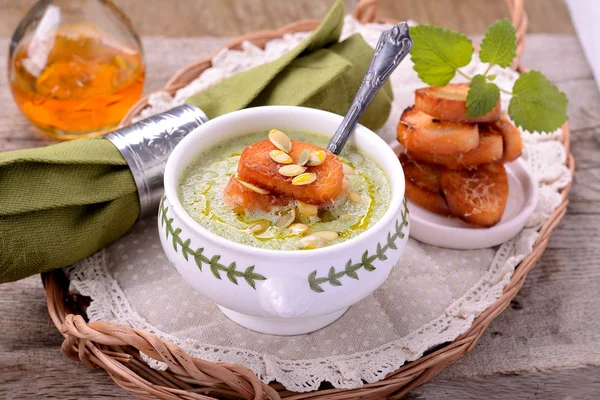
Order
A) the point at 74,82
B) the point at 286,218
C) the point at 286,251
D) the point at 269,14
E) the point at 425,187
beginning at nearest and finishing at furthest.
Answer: the point at 286,251 < the point at 286,218 < the point at 425,187 < the point at 74,82 < the point at 269,14

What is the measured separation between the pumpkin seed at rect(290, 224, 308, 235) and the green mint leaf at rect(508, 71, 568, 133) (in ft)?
1.89

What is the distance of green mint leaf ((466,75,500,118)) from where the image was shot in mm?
1435

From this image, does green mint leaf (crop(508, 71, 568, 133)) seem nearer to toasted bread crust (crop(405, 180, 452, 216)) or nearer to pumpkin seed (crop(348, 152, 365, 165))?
toasted bread crust (crop(405, 180, 452, 216))

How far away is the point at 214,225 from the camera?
1192 millimetres

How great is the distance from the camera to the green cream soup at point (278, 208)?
117 centimetres

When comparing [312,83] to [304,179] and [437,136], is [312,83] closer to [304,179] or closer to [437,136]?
[437,136]

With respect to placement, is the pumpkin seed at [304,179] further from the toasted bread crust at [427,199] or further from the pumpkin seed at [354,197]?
the toasted bread crust at [427,199]

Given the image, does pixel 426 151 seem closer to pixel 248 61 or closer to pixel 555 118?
pixel 555 118

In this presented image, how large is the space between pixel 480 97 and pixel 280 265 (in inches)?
22.6

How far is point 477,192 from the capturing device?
149 centimetres

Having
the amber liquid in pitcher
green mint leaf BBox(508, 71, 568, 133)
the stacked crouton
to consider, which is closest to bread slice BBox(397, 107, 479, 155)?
the stacked crouton

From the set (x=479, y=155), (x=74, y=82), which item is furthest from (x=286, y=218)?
(x=74, y=82)

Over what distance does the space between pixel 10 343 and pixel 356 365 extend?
1.98 ft

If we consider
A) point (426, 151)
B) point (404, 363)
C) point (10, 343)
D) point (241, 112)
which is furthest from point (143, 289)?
point (426, 151)
